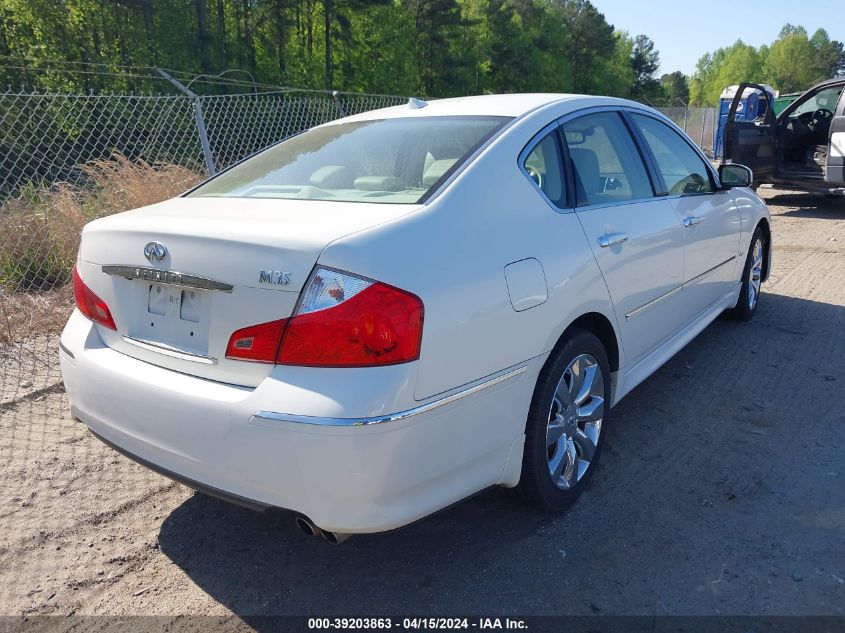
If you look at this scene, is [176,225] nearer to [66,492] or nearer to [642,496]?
[66,492]

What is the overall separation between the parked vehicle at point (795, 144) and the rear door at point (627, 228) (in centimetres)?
801

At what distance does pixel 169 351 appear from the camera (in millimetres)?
2389

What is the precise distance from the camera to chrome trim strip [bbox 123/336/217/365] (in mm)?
2275

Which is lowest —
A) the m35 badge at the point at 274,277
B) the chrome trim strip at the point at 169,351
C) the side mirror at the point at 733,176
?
the chrome trim strip at the point at 169,351

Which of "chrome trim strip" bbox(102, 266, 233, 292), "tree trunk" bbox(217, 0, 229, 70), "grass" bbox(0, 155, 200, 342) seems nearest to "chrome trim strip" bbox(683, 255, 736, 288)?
"chrome trim strip" bbox(102, 266, 233, 292)

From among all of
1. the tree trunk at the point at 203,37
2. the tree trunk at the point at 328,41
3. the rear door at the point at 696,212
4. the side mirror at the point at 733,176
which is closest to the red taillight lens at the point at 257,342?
the rear door at the point at 696,212

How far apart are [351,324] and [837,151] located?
Result: 10.6 metres

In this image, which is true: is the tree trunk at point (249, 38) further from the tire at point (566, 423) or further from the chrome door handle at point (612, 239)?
the tire at point (566, 423)

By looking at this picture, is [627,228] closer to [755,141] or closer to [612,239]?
[612,239]

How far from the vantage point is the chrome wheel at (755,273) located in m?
5.39

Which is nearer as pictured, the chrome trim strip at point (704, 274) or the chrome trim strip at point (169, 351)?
the chrome trim strip at point (169, 351)

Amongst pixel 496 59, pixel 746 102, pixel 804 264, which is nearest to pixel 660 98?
pixel 496 59

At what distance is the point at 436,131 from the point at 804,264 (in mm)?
6237

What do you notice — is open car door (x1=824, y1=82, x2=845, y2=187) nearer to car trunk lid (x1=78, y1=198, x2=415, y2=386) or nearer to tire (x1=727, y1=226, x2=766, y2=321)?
tire (x1=727, y1=226, x2=766, y2=321)
